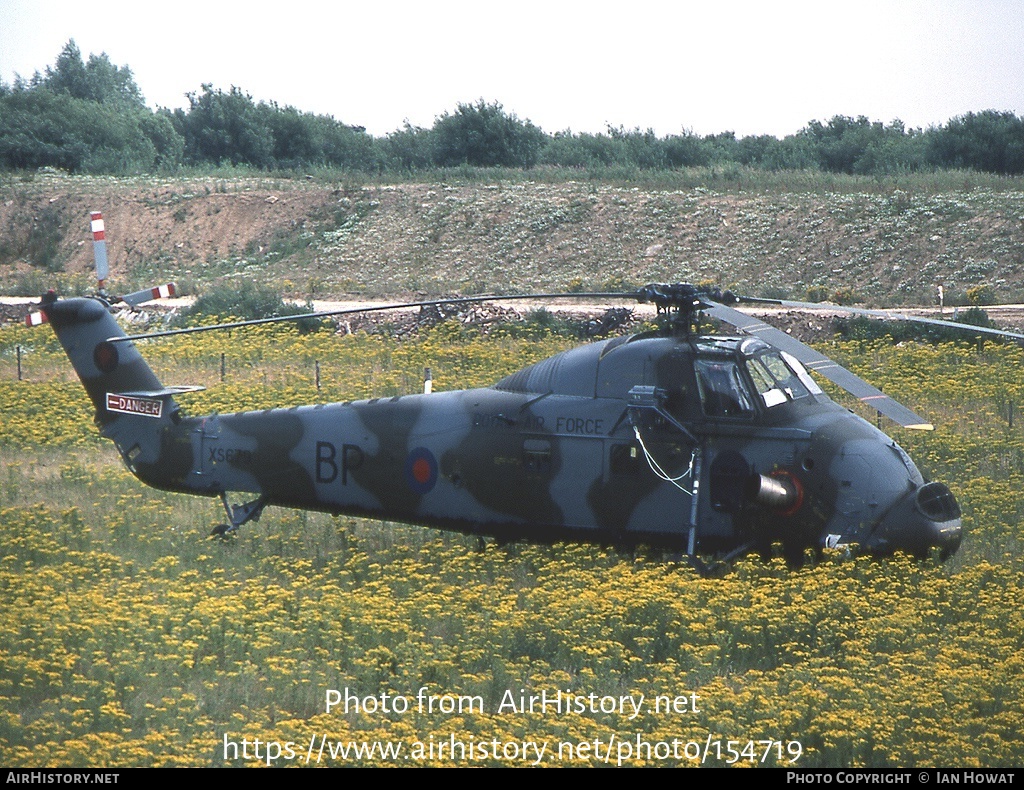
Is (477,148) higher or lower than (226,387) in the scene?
higher

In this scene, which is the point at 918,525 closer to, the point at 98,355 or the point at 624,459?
the point at 624,459

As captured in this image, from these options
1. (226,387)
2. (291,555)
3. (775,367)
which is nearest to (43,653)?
(291,555)

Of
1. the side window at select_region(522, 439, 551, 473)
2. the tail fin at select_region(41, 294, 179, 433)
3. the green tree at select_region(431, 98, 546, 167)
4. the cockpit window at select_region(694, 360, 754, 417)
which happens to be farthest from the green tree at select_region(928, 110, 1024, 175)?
the tail fin at select_region(41, 294, 179, 433)

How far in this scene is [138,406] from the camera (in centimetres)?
1479

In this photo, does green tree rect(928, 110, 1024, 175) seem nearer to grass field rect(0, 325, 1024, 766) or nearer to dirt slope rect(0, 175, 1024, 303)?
dirt slope rect(0, 175, 1024, 303)

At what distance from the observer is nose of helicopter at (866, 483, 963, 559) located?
11664 millimetres

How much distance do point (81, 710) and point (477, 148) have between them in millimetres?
60916

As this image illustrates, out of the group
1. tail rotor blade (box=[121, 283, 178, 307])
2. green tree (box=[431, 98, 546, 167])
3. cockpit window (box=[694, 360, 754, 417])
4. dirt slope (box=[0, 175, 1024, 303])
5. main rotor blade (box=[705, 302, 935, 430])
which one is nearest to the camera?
main rotor blade (box=[705, 302, 935, 430])

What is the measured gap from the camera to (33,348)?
31125 millimetres

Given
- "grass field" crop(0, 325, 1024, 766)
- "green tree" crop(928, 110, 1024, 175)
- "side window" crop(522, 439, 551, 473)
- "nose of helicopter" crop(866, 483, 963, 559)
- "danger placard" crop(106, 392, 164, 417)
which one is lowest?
"grass field" crop(0, 325, 1024, 766)

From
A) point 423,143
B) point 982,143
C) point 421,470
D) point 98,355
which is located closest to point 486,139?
point 423,143

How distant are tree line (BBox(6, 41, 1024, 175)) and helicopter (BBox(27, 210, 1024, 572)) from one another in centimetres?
4949

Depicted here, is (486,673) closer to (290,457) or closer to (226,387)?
(290,457)

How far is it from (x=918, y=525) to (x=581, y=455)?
3.65 meters
